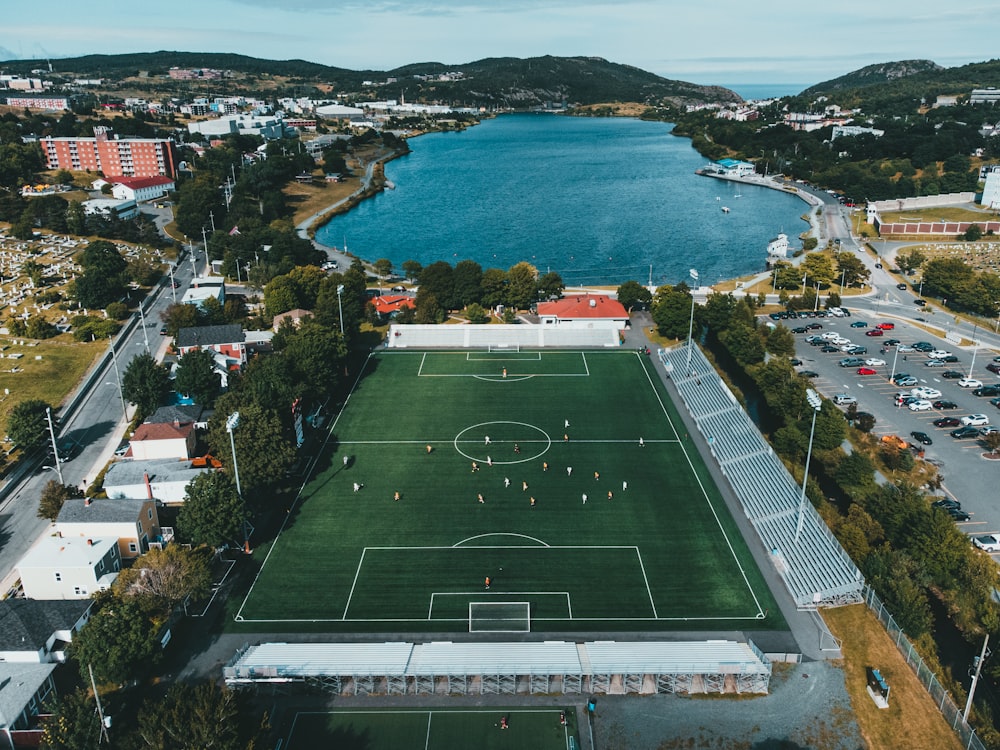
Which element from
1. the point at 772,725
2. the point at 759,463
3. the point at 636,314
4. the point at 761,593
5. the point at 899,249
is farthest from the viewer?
the point at 899,249

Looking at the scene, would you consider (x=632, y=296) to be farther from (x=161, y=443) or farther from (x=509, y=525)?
(x=161, y=443)

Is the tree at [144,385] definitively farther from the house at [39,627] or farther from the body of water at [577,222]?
the body of water at [577,222]

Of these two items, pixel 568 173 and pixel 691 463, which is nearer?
pixel 691 463

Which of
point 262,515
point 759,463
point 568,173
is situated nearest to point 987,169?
point 568,173

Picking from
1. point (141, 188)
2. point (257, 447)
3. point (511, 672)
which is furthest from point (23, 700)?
point (141, 188)

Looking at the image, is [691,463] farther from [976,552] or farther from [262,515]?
[262,515]

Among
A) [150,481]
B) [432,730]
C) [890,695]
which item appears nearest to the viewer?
[432,730]

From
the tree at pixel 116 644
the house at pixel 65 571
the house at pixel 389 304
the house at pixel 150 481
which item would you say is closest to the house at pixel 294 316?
the house at pixel 389 304

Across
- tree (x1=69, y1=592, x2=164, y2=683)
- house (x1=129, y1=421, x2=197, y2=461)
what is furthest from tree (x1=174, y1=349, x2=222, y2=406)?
tree (x1=69, y1=592, x2=164, y2=683)
